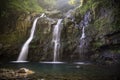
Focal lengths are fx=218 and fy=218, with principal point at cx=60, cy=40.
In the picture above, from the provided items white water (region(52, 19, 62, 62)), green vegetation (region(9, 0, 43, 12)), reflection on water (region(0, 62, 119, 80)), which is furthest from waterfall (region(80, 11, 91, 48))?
green vegetation (region(9, 0, 43, 12))

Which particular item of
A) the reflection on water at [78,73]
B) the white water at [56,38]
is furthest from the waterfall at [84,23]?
the reflection on water at [78,73]

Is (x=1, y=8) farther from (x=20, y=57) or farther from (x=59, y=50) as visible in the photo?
(x=59, y=50)

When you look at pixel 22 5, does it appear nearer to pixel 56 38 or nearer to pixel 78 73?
pixel 56 38

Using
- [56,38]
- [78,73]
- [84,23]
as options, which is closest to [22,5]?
[56,38]

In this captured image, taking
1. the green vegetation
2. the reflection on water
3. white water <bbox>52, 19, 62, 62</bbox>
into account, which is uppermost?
the green vegetation

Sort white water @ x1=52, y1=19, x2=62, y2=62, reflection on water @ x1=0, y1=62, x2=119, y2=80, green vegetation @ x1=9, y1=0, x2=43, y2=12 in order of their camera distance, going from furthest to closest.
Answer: green vegetation @ x1=9, y1=0, x2=43, y2=12 → white water @ x1=52, y1=19, x2=62, y2=62 → reflection on water @ x1=0, y1=62, x2=119, y2=80

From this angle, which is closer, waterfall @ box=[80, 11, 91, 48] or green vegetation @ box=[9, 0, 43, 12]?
waterfall @ box=[80, 11, 91, 48]

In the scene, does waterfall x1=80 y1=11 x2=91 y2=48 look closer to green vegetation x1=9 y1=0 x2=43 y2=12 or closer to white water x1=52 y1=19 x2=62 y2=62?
white water x1=52 y1=19 x2=62 y2=62

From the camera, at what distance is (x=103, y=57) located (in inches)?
1014

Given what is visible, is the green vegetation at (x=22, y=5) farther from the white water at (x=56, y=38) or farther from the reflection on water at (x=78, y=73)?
the reflection on water at (x=78, y=73)

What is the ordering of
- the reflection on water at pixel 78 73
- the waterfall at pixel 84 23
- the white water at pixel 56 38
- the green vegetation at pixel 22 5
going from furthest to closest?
the green vegetation at pixel 22 5, the white water at pixel 56 38, the waterfall at pixel 84 23, the reflection on water at pixel 78 73

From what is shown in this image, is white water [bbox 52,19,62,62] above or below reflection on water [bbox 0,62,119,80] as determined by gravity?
above

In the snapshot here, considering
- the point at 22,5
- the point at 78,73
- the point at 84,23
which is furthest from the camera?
the point at 22,5

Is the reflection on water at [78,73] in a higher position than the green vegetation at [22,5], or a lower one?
lower
